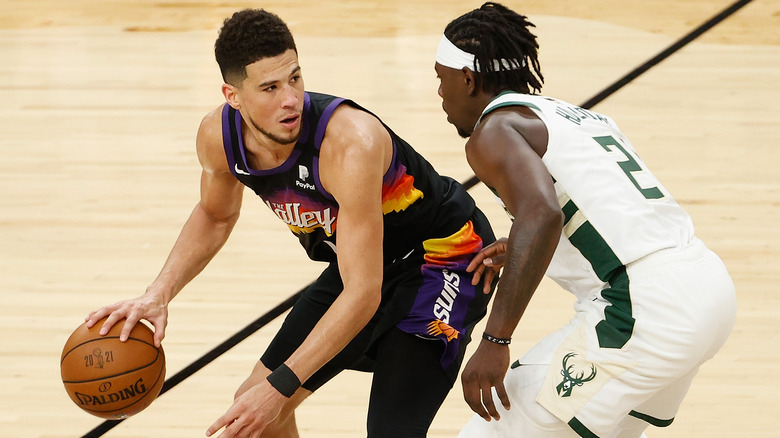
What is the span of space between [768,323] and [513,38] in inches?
85.4

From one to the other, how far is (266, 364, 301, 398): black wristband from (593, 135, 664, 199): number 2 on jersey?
3.16 ft

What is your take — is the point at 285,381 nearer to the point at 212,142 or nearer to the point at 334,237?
the point at 334,237

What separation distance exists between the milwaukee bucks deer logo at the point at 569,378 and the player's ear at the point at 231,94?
3.67 ft

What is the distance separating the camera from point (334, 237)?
302 centimetres

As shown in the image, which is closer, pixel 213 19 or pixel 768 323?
pixel 768 323

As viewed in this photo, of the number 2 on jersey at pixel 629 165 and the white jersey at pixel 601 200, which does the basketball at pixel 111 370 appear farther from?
the number 2 on jersey at pixel 629 165

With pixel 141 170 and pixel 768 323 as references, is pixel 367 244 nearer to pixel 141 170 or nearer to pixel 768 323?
pixel 768 323

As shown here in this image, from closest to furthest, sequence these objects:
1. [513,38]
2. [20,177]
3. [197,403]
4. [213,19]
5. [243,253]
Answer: [513,38] < [197,403] < [243,253] < [20,177] < [213,19]

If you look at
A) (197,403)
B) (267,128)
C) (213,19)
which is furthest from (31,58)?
(267,128)

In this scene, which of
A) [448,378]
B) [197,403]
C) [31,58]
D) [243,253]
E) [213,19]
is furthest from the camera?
[213,19]

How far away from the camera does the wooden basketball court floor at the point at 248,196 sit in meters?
3.88

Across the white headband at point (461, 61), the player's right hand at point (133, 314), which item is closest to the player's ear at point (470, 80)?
the white headband at point (461, 61)

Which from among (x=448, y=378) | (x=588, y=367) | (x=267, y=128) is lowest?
(x=448, y=378)

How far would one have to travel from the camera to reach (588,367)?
2473 millimetres
